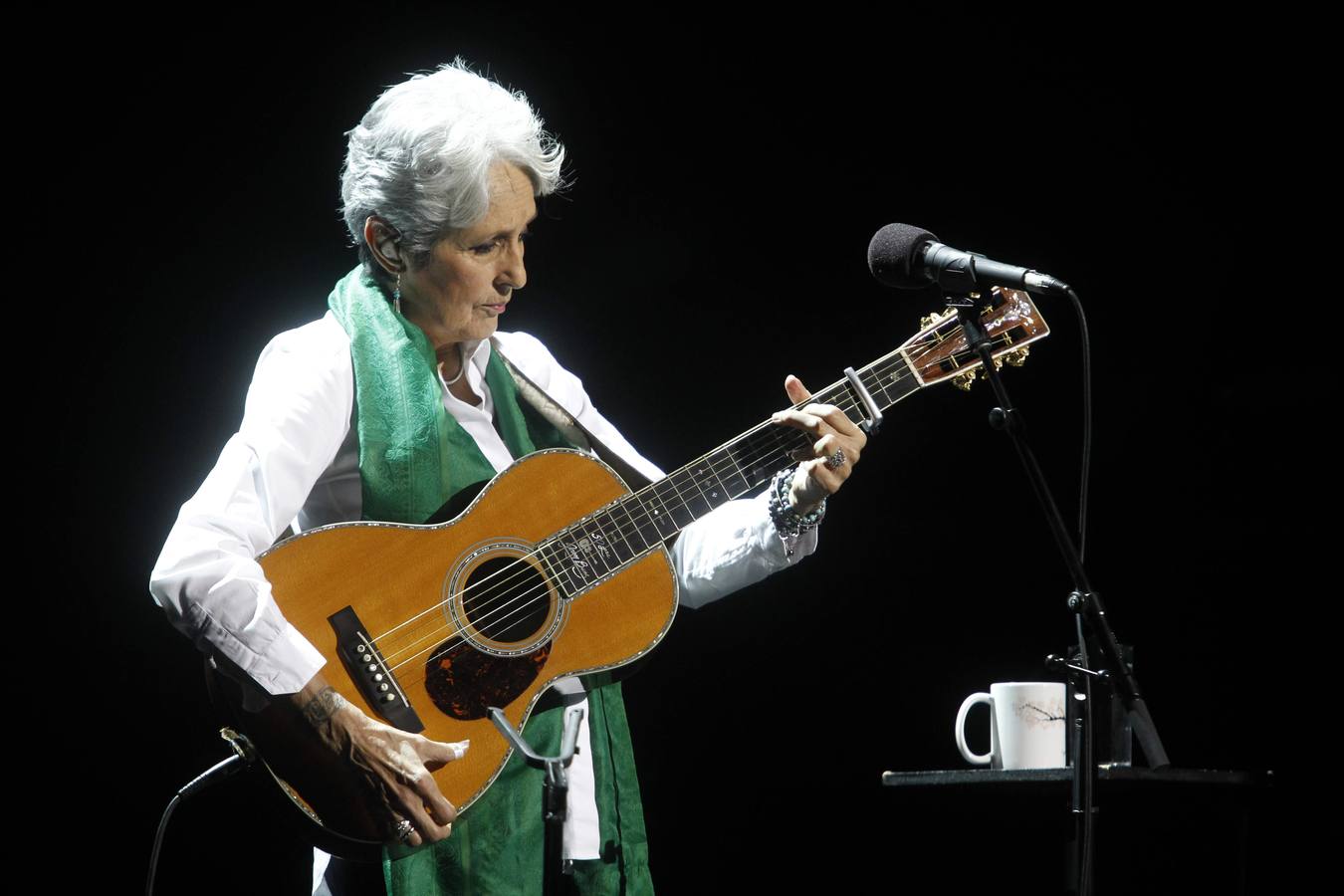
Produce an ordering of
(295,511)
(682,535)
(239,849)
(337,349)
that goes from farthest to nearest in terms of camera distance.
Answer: (239,849), (682,535), (337,349), (295,511)

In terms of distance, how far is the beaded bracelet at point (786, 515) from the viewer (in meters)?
2.18

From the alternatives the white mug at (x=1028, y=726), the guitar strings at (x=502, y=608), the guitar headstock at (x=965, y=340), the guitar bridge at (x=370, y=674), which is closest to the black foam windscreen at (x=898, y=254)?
the guitar headstock at (x=965, y=340)

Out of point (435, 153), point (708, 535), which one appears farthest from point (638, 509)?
point (435, 153)

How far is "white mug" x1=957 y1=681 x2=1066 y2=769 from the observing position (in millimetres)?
2178

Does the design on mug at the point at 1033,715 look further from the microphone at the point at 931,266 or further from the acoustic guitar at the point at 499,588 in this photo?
the microphone at the point at 931,266

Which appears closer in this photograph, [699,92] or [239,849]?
[239,849]

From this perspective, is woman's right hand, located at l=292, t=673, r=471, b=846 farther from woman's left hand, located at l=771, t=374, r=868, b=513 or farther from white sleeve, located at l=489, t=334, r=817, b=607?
woman's left hand, located at l=771, t=374, r=868, b=513

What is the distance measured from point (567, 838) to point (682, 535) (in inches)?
23.6

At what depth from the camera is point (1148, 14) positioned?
10.4 feet

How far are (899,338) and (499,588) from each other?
1611 mm

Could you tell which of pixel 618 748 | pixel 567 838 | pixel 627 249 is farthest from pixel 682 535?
pixel 627 249

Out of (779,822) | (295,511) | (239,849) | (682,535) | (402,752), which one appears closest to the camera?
(402,752)

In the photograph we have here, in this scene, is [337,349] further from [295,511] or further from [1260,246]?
[1260,246]

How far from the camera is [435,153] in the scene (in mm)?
2096
